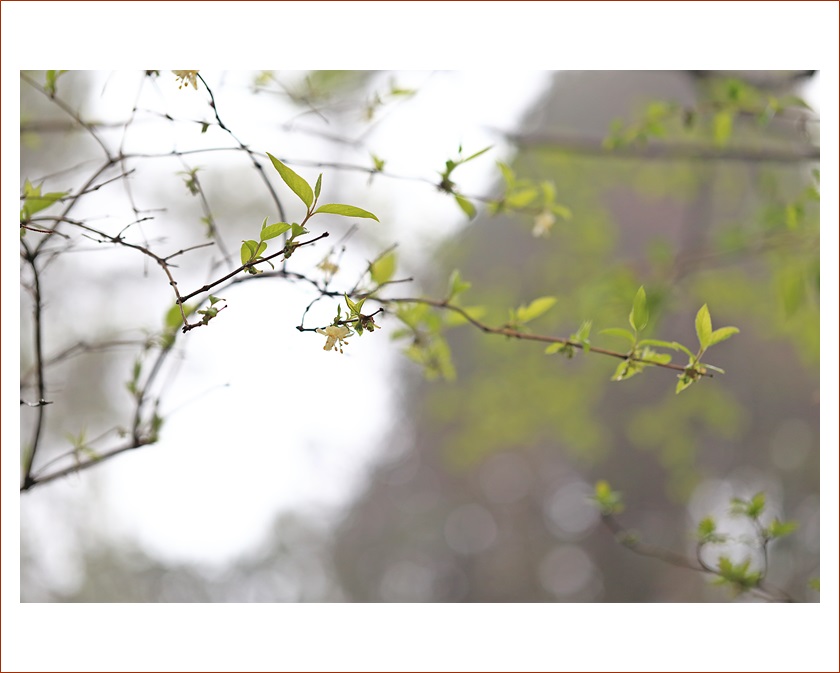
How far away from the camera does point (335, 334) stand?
A: 40cm

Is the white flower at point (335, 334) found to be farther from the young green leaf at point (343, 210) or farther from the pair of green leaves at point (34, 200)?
the pair of green leaves at point (34, 200)

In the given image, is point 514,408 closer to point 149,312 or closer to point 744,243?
point 744,243

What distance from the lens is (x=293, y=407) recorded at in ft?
9.88

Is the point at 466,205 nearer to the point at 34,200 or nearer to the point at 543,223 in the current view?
the point at 543,223

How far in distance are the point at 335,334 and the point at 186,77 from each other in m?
0.24

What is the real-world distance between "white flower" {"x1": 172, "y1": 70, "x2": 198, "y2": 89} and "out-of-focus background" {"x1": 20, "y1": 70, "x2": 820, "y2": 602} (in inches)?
23.9

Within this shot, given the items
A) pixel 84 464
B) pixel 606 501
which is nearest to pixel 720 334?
pixel 606 501

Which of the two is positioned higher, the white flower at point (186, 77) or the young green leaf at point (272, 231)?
the white flower at point (186, 77)

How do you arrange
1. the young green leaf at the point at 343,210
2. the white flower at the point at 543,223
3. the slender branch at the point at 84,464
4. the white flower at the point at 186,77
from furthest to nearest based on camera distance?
the white flower at the point at 543,223 < the slender branch at the point at 84,464 < the white flower at the point at 186,77 < the young green leaf at the point at 343,210

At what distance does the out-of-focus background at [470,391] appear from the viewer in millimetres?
1789

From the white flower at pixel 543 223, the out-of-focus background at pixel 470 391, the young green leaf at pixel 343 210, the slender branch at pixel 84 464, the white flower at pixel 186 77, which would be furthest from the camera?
the out-of-focus background at pixel 470 391

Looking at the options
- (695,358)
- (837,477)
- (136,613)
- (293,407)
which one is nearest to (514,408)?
(293,407)

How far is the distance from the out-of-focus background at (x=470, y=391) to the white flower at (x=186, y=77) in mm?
608

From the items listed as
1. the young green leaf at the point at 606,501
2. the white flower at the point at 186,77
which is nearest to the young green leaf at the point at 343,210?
the white flower at the point at 186,77
